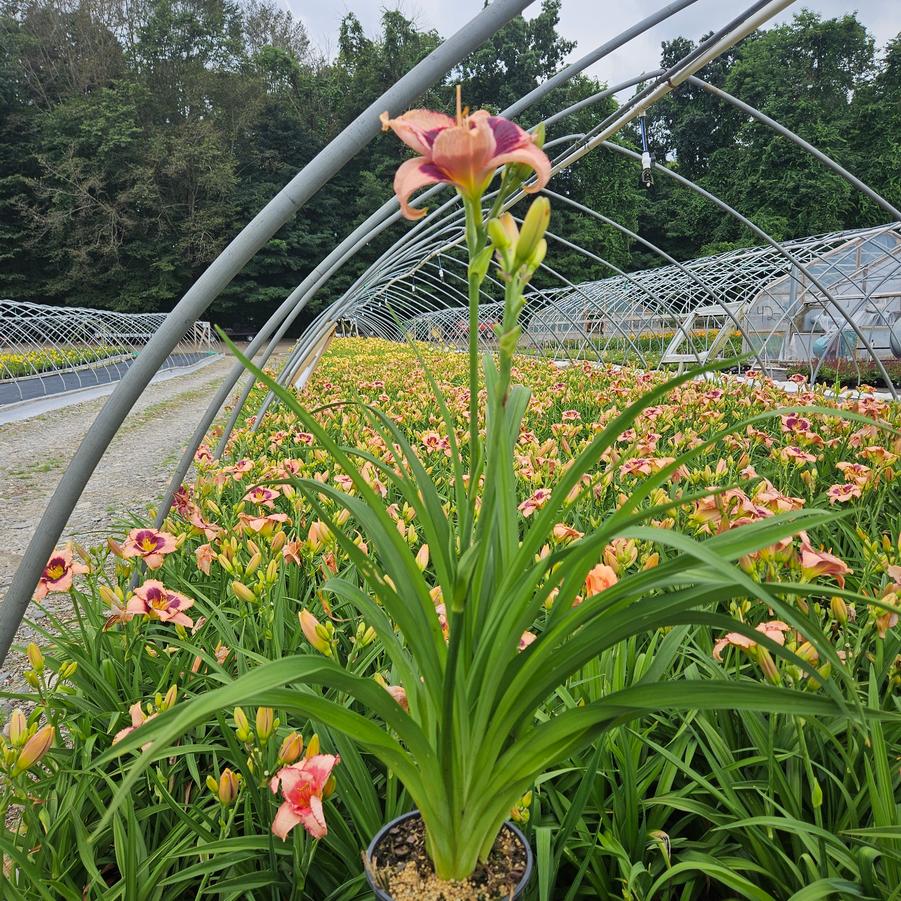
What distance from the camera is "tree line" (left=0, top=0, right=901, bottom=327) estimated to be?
28.2m

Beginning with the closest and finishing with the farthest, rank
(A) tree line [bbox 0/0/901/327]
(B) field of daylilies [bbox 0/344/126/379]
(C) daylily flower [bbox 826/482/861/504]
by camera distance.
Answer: (C) daylily flower [bbox 826/482/861/504]
(B) field of daylilies [bbox 0/344/126/379]
(A) tree line [bbox 0/0/901/327]

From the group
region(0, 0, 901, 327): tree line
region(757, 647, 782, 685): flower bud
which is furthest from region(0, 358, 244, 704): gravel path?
region(0, 0, 901, 327): tree line

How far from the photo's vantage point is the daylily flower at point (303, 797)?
0.82 metres

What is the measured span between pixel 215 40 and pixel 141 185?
466 inches

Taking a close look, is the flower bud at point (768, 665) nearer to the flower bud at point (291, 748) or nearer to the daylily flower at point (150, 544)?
the flower bud at point (291, 748)

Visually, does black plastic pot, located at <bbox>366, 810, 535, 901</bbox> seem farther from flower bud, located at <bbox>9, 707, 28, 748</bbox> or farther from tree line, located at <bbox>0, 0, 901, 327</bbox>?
tree line, located at <bbox>0, 0, 901, 327</bbox>

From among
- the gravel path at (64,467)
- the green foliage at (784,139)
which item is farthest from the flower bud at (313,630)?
the green foliage at (784,139)

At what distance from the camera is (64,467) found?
5828 millimetres

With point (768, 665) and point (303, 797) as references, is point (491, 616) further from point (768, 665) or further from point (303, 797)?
point (768, 665)

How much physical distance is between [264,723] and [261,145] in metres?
36.3

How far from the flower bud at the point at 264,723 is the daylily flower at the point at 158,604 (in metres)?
0.30

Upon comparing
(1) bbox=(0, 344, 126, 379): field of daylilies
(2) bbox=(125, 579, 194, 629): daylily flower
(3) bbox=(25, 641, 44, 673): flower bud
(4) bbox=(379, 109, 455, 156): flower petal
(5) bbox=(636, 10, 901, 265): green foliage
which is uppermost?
(5) bbox=(636, 10, 901, 265): green foliage

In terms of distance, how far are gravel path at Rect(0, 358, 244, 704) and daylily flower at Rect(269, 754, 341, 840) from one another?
3.95 ft

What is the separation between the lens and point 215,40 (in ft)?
111
